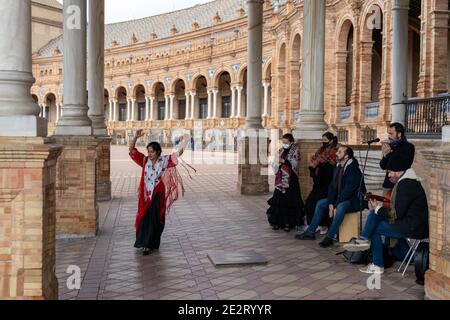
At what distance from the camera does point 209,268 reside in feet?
21.6

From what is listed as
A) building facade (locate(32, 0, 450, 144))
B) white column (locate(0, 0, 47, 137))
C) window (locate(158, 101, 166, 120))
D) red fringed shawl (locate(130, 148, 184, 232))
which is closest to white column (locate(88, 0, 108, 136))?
red fringed shawl (locate(130, 148, 184, 232))

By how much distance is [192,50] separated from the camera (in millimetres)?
52375

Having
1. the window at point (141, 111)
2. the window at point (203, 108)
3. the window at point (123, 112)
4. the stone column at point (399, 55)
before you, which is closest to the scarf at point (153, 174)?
the stone column at point (399, 55)

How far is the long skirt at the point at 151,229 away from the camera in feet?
24.3

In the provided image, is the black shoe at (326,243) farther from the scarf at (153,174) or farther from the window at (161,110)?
the window at (161,110)

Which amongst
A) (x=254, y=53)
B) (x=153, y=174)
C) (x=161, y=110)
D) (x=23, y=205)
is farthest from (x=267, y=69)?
(x=23, y=205)

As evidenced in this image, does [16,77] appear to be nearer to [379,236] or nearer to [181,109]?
[379,236]

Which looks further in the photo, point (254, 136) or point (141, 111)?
point (141, 111)

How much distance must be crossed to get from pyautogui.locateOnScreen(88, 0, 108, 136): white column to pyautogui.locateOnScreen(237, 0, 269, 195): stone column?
3.68 metres

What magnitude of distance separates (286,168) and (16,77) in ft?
Result: 17.7

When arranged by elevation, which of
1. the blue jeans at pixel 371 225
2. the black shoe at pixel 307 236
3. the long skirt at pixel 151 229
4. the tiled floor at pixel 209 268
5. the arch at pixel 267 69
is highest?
the arch at pixel 267 69

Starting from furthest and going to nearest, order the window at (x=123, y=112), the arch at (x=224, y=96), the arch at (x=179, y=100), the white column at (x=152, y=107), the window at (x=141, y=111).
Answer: the window at (x=123, y=112) < the window at (x=141, y=111) < the white column at (x=152, y=107) < the arch at (x=179, y=100) < the arch at (x=224, y=96)

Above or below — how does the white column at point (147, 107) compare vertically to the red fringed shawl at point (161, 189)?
above

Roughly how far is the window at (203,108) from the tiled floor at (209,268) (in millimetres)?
43344
